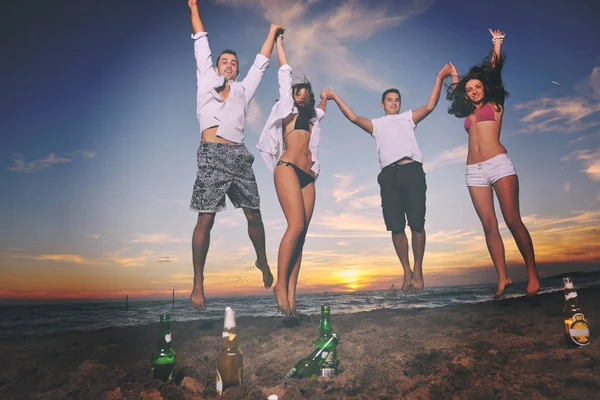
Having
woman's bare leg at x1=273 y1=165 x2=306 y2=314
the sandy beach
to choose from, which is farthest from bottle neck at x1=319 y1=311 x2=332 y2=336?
woman's bare leg at x1=273 y1=165 x2=306 y2=314

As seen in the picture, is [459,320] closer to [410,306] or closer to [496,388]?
[410,306]

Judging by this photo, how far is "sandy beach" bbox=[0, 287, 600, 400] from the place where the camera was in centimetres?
209

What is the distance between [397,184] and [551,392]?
3039 millimetres

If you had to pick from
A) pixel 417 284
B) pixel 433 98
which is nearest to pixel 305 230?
pixel 417 284

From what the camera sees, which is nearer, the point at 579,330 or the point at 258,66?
the point at 579,330

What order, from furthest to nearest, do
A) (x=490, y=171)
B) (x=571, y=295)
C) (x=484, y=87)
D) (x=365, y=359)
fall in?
(x=484, y=87)
(x=490, y=171)
(x=365, y=359)
(x=571, y=295)

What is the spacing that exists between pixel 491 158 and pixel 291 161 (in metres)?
2.27

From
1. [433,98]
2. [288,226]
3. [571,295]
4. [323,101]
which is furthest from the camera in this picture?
[323,101]

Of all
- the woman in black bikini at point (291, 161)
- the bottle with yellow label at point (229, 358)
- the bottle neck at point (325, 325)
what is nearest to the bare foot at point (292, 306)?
the woman in black bikini at point (291, 161)

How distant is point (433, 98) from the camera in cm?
470

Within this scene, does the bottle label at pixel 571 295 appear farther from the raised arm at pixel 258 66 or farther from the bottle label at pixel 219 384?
the raised arm at pixel 258 66

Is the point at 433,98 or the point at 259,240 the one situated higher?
the point at 433,98

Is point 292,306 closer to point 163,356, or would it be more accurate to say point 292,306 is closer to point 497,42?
point 163,356

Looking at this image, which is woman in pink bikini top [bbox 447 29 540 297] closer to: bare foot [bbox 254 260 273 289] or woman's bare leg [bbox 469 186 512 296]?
woman's bare leg [bbox 469 186 512 296]
